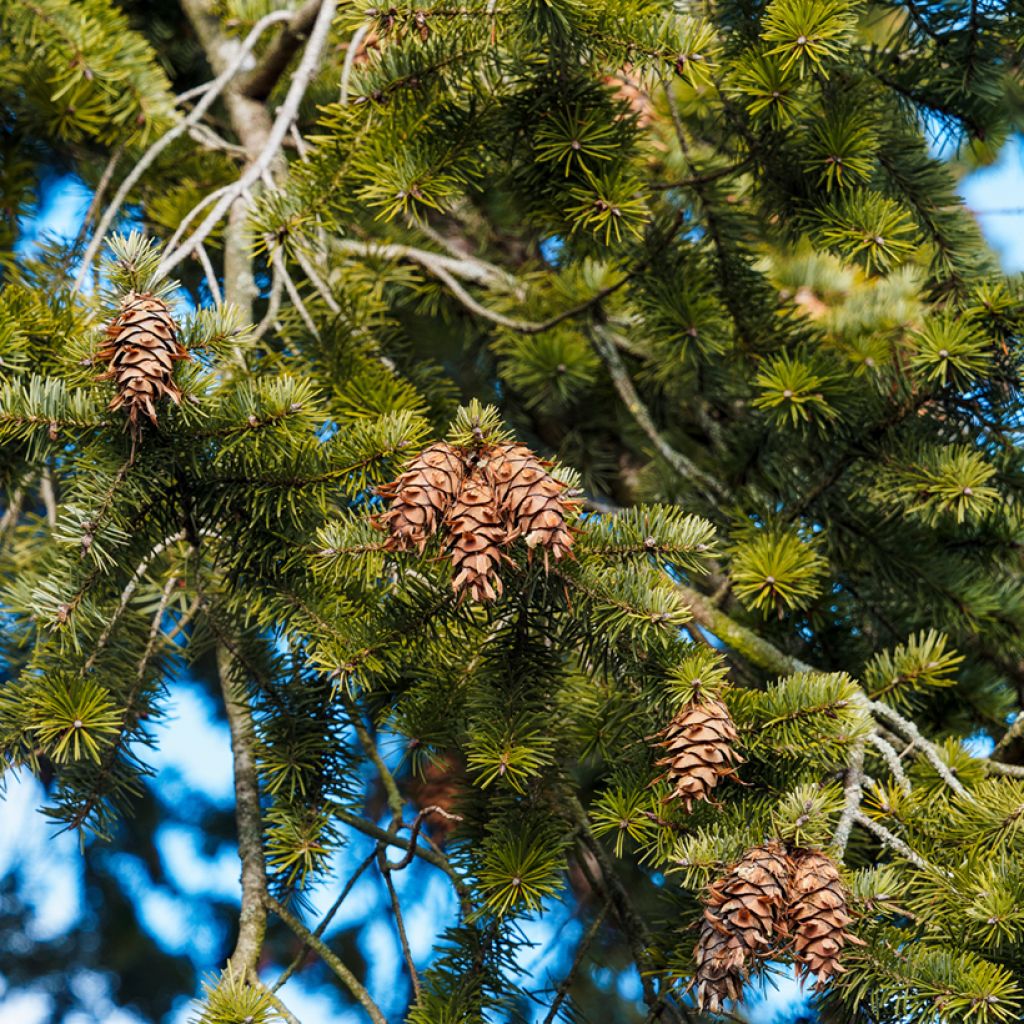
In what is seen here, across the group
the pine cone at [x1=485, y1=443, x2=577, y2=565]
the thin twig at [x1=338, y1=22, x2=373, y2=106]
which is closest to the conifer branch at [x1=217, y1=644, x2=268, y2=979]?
the pine cone at [x1=485, y1=443, x2=577, y2=565]

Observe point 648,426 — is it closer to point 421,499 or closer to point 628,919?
point 628,919

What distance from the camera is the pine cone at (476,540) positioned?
3.18ft

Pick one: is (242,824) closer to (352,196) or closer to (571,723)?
(571,723)

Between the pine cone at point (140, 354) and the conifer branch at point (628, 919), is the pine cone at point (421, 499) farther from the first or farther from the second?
the conifer branch at point (628, 919)

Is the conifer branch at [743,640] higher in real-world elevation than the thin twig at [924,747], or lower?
higher

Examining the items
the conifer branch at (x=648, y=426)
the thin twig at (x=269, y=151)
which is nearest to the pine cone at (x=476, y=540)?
the thin twig at (x=269, y=151)

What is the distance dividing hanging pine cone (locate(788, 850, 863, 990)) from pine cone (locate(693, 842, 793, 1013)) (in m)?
0.01

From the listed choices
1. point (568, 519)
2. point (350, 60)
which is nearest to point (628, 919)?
point (568, 519)

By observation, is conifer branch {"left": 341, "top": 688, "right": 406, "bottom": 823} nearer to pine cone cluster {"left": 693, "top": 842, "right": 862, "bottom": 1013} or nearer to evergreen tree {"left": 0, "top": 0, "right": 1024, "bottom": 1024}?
evergreen tree {"left": 0, "top": 0, "right": 1024, "bottom": 1024}

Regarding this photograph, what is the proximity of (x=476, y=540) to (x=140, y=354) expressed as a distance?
0.35m

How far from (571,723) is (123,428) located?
1.91 feet

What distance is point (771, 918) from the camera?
3.09 feet

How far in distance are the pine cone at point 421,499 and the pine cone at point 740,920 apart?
38cm

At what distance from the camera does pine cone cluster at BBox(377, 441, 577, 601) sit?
3.21 ft
